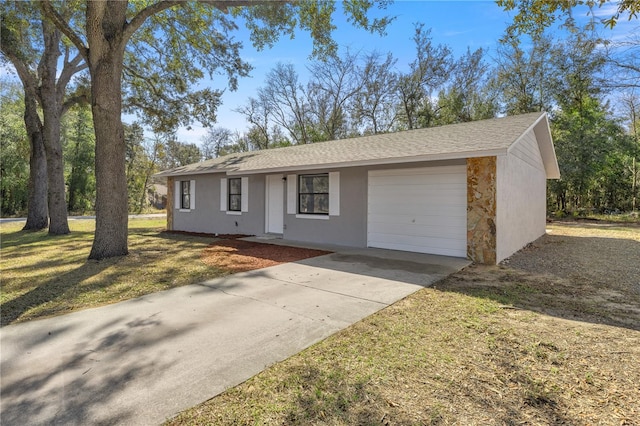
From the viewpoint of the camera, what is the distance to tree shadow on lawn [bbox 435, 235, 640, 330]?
13.4 ft

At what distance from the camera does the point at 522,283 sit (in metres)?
5.42

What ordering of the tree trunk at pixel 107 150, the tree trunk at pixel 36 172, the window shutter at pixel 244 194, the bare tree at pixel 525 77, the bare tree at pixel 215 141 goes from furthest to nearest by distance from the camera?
1. the bare tree at pixel 215 141
2. the bare tree at pixel 525 77
3. the tree trunk at pixel 36 172
4. the window shutter at pixel 244 194
5. the tree trunk at pixel 107 150

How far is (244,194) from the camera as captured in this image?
39.6 feet

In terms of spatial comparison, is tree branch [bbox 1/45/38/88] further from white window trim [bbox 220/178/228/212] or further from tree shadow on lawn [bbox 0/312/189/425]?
tree shadow on lawn [bbox 0/312/189/425]

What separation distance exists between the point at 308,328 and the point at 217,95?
1327 centimetres

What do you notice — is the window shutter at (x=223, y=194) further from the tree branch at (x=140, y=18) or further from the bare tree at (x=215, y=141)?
the bare tree at (x=215, y=141)

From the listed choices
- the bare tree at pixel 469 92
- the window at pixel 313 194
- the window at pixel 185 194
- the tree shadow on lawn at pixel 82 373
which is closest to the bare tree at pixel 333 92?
the bare tree at pixel 469 92

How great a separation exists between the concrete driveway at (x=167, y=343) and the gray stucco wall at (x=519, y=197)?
2.85m

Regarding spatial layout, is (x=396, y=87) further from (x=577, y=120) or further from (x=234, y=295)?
(x=234, y=295)

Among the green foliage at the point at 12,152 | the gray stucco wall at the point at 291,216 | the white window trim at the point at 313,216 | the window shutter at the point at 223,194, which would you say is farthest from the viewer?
the green foliage at the point at 12,152

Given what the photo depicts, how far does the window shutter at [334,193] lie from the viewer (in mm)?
9648

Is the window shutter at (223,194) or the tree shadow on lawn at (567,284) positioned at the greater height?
the window shutter at (223,194)

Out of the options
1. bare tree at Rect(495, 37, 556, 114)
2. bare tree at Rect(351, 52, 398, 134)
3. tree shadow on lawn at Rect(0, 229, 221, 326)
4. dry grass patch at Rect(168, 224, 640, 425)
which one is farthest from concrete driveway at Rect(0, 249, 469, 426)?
bare tree at Rect(351, 52, 398, 134)

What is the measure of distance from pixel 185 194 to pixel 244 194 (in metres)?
4.38
